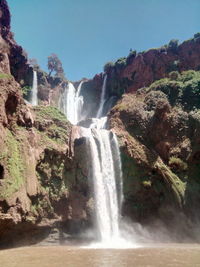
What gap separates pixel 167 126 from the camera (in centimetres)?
2456

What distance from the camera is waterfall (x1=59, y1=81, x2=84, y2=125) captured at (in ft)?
147

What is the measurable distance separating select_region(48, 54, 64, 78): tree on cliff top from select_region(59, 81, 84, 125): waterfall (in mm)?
8650

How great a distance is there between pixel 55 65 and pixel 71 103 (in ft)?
51.8

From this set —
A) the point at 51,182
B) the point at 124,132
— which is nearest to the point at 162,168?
the point at 124,132

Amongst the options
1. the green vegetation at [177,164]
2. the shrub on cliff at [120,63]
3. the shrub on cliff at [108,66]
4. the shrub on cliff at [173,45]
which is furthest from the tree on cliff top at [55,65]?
the green vegetation at [177,164]

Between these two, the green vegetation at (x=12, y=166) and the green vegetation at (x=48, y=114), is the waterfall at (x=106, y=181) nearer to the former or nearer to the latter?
the green vegetation at (x=48, y=114)

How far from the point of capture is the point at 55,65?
57656 mm

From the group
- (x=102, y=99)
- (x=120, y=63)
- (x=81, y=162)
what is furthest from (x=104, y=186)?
(x=120, y=63)

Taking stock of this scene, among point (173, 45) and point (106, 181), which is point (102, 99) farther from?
point (106, 181)

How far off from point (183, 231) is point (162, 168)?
17.3 feet

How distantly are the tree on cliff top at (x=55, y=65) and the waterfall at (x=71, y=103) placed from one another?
8650 millimetres

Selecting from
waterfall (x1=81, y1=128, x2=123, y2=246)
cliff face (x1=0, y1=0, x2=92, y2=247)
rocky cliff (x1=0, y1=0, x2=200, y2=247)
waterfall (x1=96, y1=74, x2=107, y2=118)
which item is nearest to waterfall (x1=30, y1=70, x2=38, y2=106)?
waterfall (x1=96, y1=74, x2=107, y2=118)

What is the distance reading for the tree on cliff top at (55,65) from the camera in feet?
187

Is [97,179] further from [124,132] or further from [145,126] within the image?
[145,126]
